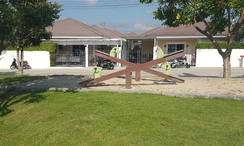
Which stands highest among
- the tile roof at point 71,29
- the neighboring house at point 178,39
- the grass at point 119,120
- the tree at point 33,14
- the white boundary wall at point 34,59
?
the tile roof at point 71,29

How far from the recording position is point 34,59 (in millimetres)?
23406

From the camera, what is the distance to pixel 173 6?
36.1ft

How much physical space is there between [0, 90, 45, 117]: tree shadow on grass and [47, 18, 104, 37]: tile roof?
19728 mm

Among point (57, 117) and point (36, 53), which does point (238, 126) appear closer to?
point (57, 117)

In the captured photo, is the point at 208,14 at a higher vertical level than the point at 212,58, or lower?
higher

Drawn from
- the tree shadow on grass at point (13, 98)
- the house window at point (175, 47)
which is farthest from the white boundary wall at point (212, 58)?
the tree shadow on grass at point (13, 98)

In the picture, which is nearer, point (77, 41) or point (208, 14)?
point (208, 14)

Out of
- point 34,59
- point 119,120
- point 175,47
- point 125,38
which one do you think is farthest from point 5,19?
point 175,47

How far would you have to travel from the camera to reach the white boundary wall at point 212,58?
899 inches

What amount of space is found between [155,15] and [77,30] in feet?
61.4

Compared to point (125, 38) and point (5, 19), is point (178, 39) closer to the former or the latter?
point (125, 38)

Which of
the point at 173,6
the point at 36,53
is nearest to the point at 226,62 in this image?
the point at 173,6

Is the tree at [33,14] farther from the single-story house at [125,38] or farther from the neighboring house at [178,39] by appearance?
the neighboring house at [178,39]

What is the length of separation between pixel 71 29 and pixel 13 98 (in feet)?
76.8
